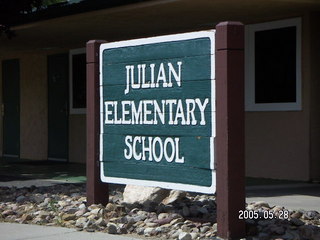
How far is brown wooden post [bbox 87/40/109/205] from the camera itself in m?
9.34

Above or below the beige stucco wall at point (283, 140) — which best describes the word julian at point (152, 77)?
above

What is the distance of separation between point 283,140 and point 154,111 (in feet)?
18.5

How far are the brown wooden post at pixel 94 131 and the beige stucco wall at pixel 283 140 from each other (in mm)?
4948

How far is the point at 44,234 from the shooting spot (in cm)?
830

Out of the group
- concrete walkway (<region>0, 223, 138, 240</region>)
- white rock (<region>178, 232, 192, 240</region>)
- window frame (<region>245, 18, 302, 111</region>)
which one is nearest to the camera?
white rock (<region>178, 232, 192, 240</region>)

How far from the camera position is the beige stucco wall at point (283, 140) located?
13.0 meters

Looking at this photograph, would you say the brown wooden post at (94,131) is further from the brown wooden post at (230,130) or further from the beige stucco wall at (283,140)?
the beige stucco wall at (283,140)

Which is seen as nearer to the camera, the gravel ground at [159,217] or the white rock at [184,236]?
the white rock at [184,236]

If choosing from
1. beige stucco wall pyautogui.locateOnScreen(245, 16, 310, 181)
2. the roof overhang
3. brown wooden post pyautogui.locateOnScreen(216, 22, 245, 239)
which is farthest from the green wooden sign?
beige stucco wall pyautogui.locateOnScreen(245, 16, 310, 181)

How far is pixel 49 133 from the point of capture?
20.1 meters

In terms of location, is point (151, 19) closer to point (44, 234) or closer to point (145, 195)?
point (145, 195)
